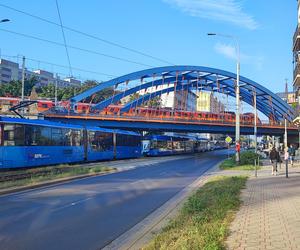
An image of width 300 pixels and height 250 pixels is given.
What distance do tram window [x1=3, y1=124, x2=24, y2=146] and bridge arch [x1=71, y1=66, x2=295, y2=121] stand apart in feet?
178

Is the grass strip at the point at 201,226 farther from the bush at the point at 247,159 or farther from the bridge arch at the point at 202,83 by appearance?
the bridge arch at the point at 202,83

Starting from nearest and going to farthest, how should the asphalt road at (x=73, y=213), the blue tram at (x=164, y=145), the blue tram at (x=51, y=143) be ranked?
the asphalt road at (x=73, y=213), the blue tram at (x=51, y=143), the blue tram at (x=164, y=145)

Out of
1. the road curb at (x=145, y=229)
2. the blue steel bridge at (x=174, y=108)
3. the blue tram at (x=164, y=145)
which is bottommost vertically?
the road curb at (x=145, y=229)

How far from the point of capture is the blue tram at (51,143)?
26.9 metres

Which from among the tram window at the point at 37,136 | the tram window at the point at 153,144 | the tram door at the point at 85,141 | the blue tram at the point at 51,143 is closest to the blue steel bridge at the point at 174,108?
the tram window at the point at 153,144

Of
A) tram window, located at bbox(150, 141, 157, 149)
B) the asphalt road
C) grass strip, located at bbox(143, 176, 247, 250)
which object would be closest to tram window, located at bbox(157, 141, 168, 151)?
tram window, located at bbox(150, 141, 157, 149)

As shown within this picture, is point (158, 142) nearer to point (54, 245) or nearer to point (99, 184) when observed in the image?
point (99, 184)

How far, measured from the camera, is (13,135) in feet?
89.0

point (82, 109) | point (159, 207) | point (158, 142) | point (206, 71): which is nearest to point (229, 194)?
point (159, 207)

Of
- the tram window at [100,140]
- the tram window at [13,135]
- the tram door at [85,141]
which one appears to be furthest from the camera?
the tram window at [100,140]

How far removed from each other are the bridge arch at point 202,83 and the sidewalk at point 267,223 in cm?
6968

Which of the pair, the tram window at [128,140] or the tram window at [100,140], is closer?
the tram window at [100,140]

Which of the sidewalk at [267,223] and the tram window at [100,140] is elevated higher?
the tram window at [100,140]

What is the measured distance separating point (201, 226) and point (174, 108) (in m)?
77.2
